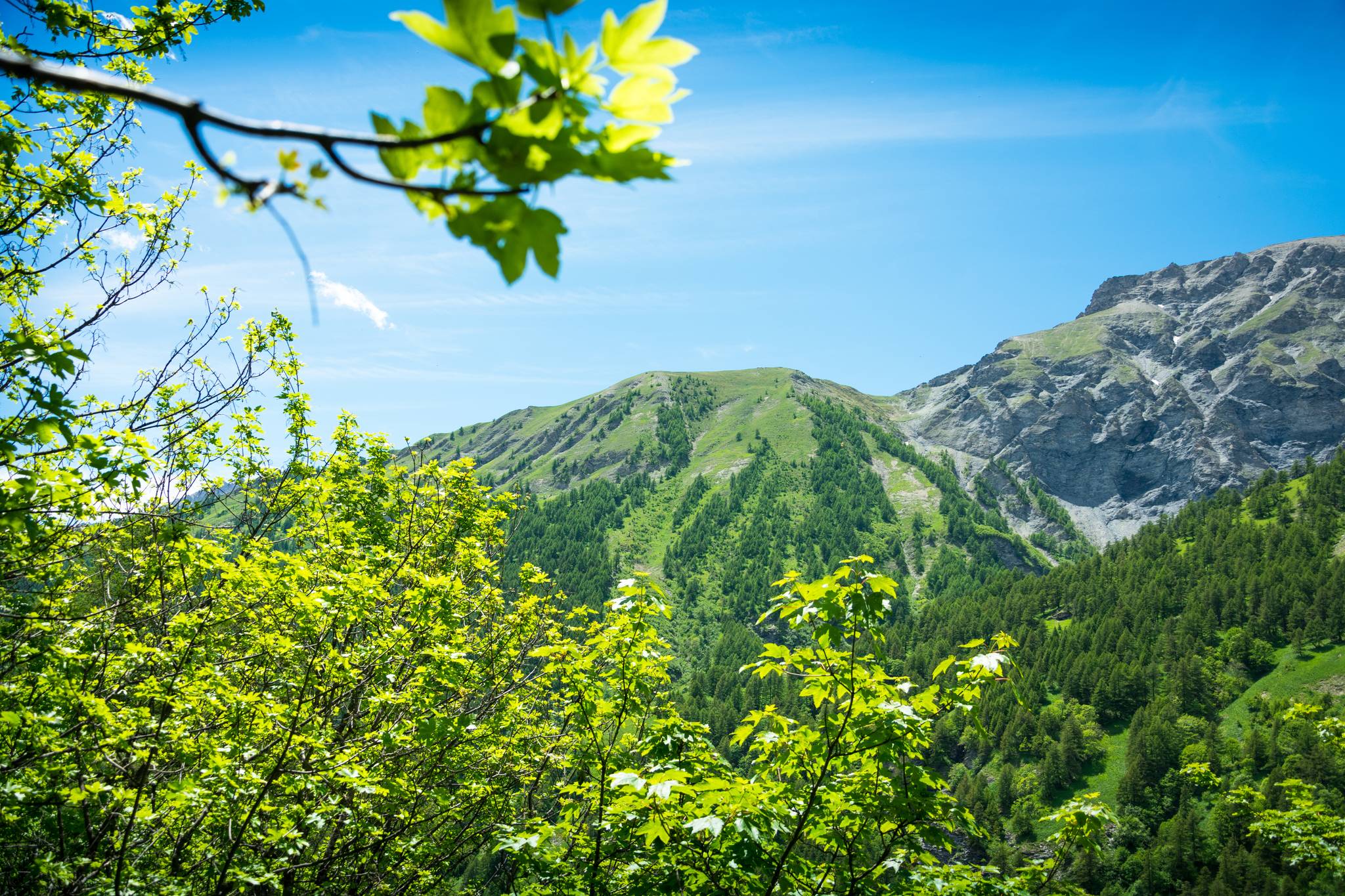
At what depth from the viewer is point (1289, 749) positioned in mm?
95375

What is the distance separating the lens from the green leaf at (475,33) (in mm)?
1104

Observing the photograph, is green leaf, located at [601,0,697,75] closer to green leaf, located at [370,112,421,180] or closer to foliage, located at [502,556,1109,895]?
green leaf, located at [370,112,421,180]

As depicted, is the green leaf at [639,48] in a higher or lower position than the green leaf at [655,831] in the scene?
higher

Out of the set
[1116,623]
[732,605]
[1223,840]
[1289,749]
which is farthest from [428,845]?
[732,605]

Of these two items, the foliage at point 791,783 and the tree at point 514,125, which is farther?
the foliage at point 791,783

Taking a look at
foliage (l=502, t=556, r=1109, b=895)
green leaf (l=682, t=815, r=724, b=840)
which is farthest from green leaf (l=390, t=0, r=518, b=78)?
green leaf (l=682, t=815, r=724, b=840)

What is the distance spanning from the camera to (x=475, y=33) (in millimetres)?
1127

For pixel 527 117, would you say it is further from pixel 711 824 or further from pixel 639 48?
pixel 711 824

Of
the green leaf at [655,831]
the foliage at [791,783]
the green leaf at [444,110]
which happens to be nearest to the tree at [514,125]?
the green leaf at [444,110]

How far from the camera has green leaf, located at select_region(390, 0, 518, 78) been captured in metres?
1.10

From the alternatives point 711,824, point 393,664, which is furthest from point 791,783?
point 393,664

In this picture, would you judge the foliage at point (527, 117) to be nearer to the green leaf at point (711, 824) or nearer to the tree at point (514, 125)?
the tree at point (514, 125)

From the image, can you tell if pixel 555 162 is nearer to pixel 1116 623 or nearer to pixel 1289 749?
pixel 1289 749

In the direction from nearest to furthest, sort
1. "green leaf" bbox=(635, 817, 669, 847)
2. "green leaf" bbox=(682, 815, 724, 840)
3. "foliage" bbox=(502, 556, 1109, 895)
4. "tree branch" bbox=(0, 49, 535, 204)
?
1. "tree branch" bbox=(0, 49, 535, 204)
2. "green leaf" bbox=(682, 815, 724, 840)
3. "green leaf" bbox=(635, 817, 669, 847)
4. "foliage" bbox=(502, 556, 1109, 895)
